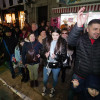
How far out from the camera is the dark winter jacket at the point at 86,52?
54.4 inches

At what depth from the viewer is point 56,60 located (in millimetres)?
2295

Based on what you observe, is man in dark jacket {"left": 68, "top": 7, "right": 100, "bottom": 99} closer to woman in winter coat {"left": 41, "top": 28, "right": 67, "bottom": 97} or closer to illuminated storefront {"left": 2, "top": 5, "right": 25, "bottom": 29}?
woman in winter coat {"left": 41, "top": 28, "right": 67, "bottom": 97}

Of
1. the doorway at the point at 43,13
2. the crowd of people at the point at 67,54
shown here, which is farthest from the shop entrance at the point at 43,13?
the crowd of people at the point at 67,54

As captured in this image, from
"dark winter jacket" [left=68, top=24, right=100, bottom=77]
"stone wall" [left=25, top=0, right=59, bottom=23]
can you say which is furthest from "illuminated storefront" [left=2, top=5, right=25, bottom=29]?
"dark winter jacket" [left=68, top=24, right=100, bottom=77]

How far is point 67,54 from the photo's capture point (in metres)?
2.81

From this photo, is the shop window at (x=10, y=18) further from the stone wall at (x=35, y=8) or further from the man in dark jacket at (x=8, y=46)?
the man in dark jacket at (x=8, y=46)

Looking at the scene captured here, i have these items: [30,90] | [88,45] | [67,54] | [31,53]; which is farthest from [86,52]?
[30,90]

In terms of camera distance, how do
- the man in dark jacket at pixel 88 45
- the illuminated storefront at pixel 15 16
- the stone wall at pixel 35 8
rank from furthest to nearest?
the illuminated storefront at pixel 15 16, the stone wall at pixel 35 8, the man in dark jacket at pixel 88 45

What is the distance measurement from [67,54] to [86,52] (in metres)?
1.37

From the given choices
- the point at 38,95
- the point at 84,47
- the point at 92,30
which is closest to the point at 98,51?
the point at 84,47

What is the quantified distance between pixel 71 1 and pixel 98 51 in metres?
6.33

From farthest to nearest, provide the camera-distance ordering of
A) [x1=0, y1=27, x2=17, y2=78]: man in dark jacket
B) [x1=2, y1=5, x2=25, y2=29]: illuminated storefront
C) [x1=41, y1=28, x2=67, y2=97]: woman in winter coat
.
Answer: [x1=2, y1=5, x2=25, y2=29]: illuminated storefront
[x1=0, y1=27, x2=17, y2=78]: man in dark jacket
[x1=41, y1=28, x2=67, y2=97]: woman in winter coat

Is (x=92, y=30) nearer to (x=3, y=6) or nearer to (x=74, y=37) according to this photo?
(x=74, y=37)

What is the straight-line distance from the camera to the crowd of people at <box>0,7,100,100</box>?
4.27 ft
